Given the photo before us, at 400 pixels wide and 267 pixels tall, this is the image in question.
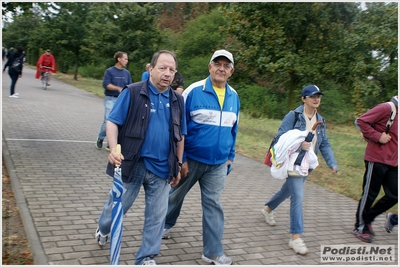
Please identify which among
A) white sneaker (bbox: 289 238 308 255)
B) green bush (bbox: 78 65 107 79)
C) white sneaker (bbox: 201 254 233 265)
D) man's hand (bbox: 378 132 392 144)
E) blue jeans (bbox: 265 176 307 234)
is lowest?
green bush (bbox: 78 65 107 79)

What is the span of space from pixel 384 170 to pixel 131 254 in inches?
125

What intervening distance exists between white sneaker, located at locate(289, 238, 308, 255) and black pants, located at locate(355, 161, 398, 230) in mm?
1158

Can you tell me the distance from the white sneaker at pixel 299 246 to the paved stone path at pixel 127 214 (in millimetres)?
63

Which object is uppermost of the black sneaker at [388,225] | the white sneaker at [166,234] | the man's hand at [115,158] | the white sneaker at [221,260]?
the man's hand at [115,158]

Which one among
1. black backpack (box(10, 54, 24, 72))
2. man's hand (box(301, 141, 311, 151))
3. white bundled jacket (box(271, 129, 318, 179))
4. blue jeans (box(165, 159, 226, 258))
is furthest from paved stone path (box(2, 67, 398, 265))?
black backpack (box(10, 54, 24, 72))

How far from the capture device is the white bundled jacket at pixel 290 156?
4934mm

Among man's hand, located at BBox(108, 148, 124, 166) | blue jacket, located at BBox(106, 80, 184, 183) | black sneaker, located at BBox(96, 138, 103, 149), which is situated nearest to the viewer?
man's hand, located at BBox(108, 148, 124, 166)

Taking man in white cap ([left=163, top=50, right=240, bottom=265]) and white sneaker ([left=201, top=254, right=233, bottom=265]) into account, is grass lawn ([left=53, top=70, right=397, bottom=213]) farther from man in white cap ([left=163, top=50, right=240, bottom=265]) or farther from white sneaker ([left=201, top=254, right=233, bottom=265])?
man in white cap ([left=163, top=50, right=240, bottom=265])

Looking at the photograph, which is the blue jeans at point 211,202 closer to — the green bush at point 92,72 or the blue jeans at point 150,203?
the blue jeans at point 150,203

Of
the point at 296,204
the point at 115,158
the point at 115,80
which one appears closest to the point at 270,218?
the point at 296,204

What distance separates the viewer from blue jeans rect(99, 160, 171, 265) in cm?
391

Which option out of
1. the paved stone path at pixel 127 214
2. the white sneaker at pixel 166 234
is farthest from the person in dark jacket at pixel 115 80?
the white sneaker at pixel 166 234

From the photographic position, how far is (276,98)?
22.1 meters

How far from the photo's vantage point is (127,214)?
217 inches
